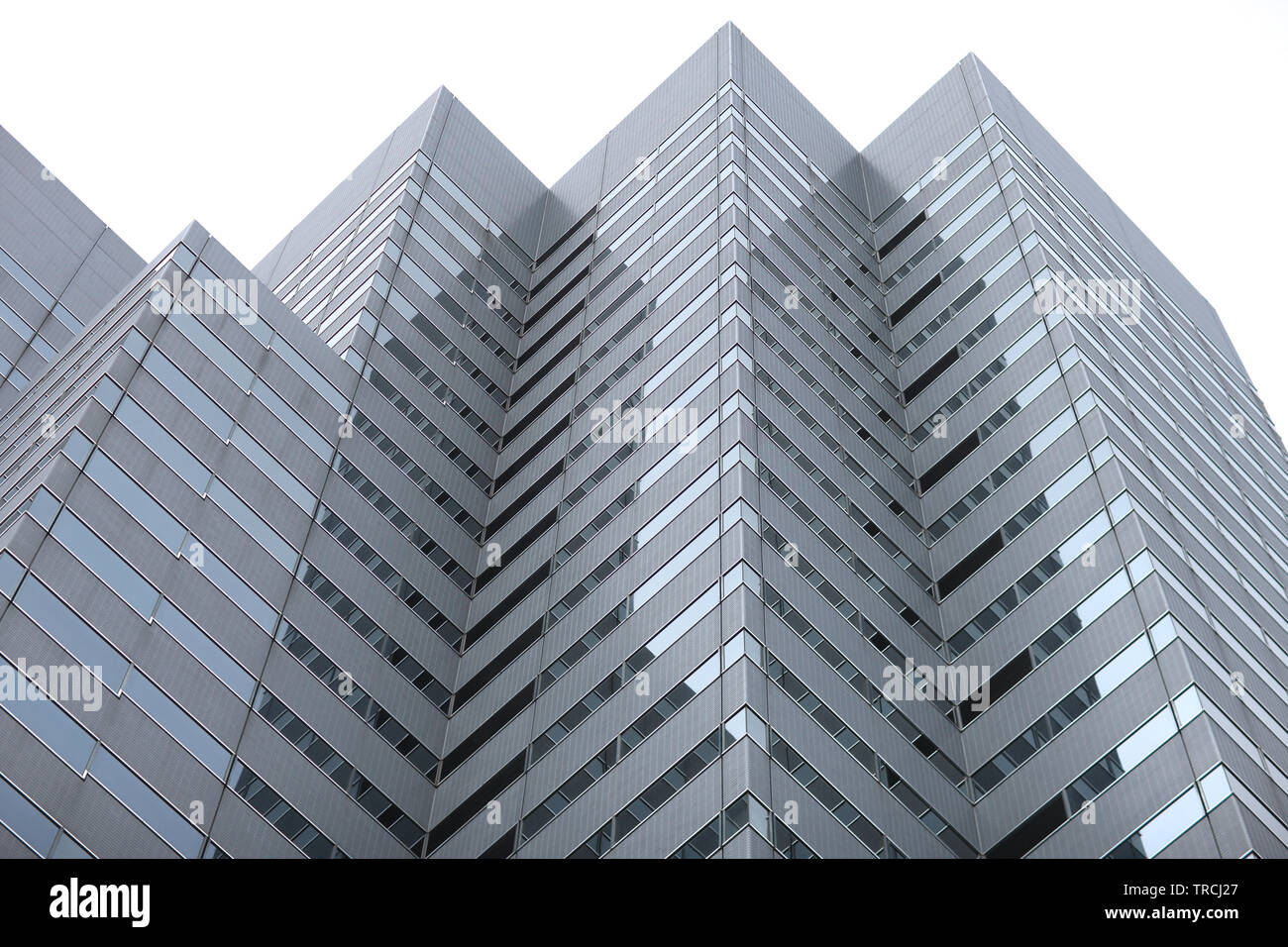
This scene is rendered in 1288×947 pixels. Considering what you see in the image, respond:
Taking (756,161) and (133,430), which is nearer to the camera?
(133,430)

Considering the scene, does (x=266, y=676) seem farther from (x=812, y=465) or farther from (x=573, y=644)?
(x=812, y=465)

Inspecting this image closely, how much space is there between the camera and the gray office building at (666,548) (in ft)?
112

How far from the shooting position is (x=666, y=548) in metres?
41.2

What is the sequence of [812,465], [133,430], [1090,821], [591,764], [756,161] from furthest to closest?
[756,161] < [812,465] < [133,430] < [591,764] < [1090,821]

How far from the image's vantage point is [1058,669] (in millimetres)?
38344

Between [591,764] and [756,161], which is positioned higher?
[756,161]

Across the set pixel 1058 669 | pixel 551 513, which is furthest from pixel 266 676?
pixel 1058 669

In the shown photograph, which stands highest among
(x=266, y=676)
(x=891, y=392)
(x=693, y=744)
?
(x=891, y=392)

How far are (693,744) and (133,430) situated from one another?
19.7 meters

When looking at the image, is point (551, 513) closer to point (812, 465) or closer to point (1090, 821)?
point (812, 465)

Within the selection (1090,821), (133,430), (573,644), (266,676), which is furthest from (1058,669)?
(133,430)

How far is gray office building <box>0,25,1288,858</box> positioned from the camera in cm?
3425
